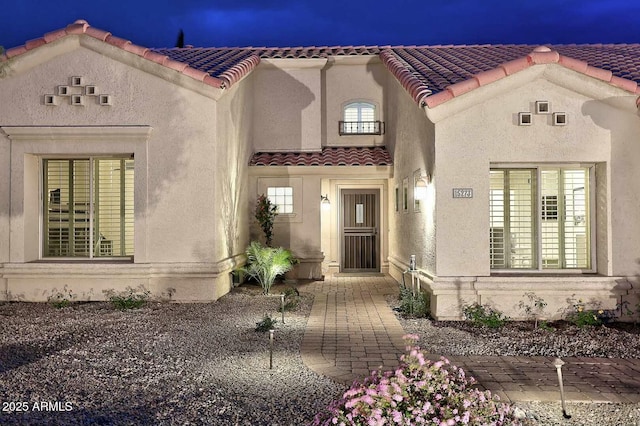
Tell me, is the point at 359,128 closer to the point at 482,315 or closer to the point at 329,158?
the point at 329,158

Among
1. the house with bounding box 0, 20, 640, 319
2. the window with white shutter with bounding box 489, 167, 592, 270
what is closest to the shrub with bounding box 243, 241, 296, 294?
the house with bounding box 0, 20, 640, 319

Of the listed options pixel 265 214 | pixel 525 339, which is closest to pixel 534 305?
pixel 525 339

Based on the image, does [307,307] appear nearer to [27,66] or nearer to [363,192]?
[363,192]

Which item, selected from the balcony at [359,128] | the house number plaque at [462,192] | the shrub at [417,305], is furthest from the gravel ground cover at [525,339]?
the balcony at [359,128]

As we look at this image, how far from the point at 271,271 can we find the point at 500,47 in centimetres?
972

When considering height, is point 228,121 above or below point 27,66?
below

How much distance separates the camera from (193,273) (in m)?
10.3

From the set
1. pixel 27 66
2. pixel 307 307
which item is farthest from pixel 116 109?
pixel 307 307

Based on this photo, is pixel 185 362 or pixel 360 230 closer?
pixel 185 362

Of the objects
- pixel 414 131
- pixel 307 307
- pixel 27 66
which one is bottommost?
pixel 307 307

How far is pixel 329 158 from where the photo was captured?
14336mm

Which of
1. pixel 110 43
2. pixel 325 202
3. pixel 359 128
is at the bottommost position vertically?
pixel 325 202

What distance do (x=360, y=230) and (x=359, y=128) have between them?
3015 mm

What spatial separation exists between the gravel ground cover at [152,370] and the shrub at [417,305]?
1.80 m
